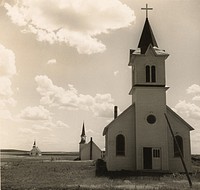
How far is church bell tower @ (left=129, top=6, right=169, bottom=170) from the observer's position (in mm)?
25594

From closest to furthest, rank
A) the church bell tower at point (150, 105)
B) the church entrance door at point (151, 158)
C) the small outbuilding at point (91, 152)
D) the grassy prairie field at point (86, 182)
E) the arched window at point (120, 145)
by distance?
the grassy prairie field at point (86, 182)
the church entrance door at point (151, 158)
the church bell tower at point (150, 105)
the arched window at point (120, 145)
the small outbuilding at point (91, 152)

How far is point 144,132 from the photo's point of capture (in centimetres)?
2580

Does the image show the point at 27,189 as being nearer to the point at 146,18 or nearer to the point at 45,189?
the point at 45,189

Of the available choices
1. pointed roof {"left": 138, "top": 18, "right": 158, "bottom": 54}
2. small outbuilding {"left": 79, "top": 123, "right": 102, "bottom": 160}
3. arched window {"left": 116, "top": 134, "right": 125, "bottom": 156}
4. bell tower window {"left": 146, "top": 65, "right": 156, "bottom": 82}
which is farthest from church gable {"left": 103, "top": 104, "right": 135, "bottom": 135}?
small outbuilding {"left": 79, "top": 123, "right": 102, "bottom": 160}

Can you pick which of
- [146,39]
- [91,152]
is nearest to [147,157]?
[146,39]

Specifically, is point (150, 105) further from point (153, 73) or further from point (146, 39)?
point (146, 39)

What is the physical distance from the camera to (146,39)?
92.4 feet

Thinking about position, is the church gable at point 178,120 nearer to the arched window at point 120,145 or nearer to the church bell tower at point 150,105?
the church bell tower at point 150,105

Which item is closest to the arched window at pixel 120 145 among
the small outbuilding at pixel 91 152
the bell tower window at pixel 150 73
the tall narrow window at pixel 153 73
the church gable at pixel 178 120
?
the church gable at pixel 178 120

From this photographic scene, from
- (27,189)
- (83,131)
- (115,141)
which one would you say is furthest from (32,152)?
(27,189)

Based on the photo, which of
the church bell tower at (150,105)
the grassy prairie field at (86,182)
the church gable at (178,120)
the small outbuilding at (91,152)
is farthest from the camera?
the small outbuilding at (91,152)

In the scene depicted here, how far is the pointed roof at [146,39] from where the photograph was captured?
27625mm

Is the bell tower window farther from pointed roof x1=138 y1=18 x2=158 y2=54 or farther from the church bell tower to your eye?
pointed roof x1=138 y1=18 x2=158 y2=54

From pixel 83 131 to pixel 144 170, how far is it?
52.1 meters
